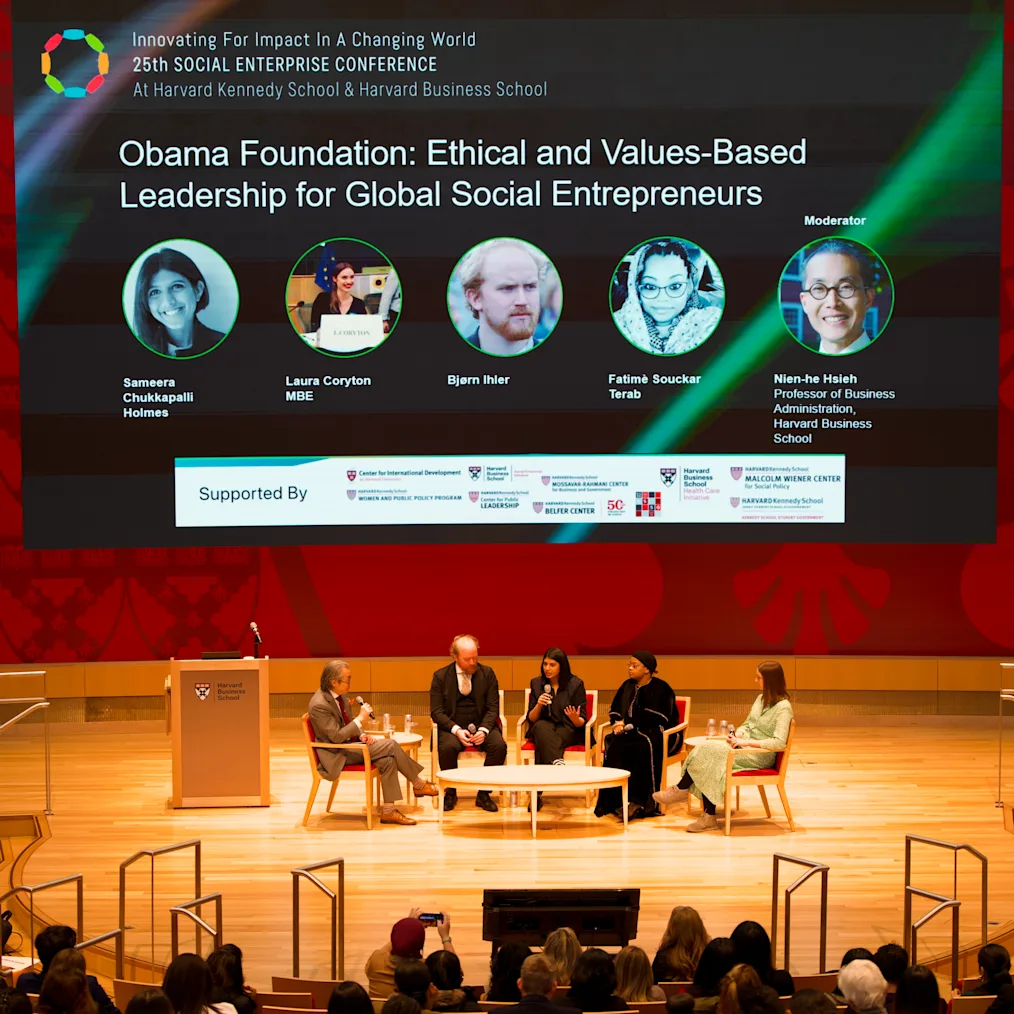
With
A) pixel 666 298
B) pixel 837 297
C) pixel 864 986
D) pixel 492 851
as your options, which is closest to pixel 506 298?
pixel 666 298

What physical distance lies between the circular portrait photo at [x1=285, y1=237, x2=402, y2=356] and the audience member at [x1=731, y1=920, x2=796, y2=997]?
266 inches

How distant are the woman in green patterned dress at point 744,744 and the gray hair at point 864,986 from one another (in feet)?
13.1

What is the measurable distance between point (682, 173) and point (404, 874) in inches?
218

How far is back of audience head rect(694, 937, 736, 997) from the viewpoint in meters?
5.30

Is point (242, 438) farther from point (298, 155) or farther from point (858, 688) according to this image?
point (858, 688)

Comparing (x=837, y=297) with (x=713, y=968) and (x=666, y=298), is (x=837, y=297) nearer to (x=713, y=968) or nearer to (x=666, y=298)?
(x=666, y=298)

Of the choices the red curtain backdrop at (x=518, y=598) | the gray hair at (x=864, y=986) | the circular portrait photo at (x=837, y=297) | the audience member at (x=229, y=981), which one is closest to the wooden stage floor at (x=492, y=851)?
the red curtain backdrop at (x=518, y=598)

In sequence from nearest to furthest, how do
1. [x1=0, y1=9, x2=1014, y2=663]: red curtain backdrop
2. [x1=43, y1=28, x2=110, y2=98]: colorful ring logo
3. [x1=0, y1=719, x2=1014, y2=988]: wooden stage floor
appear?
1. [x1=0, y1=719, x2=1014, y2=988]: wooden stage floor
2. [x1=43, y1=28, x2=110, y2=98]: colorful ring logo
3. [x1=0, y1=9, x2=1014, y2=663]: red curtain backdrop

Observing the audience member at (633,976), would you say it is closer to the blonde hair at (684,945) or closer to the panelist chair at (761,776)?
the blonde hair at (684,945)

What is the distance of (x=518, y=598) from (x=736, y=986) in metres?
7.20

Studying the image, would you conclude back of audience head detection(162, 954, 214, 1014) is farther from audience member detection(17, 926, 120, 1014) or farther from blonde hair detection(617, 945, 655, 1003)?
blonde hair detection(617, 945, 655, 1003)

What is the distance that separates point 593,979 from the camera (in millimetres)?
5000

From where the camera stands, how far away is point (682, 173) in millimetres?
11367

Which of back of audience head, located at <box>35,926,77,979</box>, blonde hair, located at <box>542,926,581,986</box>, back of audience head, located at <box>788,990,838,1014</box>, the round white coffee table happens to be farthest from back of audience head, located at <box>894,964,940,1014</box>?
the round white coffee table
